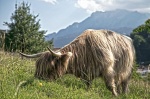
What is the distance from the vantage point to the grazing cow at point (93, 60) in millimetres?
9219

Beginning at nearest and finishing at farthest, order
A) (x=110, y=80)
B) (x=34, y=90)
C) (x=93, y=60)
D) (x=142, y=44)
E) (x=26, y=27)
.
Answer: (x=34, y=90) → (x=110, y=80) → (x=93, y=60) → (x=26, y=27) → (x=142, y=44)

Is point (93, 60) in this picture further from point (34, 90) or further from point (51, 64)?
point (34, 90)

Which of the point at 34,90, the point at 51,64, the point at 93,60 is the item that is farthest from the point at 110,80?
the point at 34,90

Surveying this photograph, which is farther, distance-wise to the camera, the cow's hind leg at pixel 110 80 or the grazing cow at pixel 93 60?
the cow's hind leg at pixel 110 80

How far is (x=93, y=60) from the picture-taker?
973cm

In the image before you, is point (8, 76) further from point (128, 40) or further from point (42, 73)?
point (128, 40)

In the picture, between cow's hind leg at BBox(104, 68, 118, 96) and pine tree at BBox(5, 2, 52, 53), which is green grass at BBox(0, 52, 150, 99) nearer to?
cow's hind leg at BBox(104, 68, 118, 96)

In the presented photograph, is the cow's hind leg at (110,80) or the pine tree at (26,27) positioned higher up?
the pine tree at (26,27)

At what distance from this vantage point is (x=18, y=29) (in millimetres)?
45219

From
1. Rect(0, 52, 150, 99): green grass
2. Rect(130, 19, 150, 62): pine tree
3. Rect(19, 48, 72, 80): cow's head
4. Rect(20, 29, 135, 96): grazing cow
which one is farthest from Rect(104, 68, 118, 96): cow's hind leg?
Rect(130, 19, 150, 62): pine tree

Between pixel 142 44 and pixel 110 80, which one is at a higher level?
pixel 142 44

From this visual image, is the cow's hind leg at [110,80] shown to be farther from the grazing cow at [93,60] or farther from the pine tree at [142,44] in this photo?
the pine tree at [142,44]

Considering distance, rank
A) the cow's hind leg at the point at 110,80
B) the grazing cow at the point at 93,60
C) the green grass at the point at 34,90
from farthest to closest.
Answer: the cow's hind leg at the point at 110,80, the grazing cow at the point at 93,60, the green grass at the point at 34,90

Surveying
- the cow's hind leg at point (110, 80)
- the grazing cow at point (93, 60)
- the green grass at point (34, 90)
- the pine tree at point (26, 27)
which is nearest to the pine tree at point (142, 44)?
the pine tree at point (26, 27)
